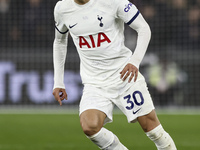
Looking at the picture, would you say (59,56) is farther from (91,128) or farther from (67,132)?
(67,132)

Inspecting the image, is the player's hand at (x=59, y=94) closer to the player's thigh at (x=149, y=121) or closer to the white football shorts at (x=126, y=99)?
the white football shorts at (x=126, y=99)

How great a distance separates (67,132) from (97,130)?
472 cm

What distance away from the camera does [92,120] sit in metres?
5.16

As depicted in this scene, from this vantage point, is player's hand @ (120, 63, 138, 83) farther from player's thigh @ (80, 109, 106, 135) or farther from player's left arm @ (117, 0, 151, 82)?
player's thigh @ (80, 109, 106, 135)

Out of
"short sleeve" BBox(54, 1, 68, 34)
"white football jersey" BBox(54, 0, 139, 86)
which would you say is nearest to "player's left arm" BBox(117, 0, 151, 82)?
"white football jersey" BBox(54, 0, 139, 86)

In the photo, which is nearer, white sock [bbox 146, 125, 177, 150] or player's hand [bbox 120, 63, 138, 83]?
player's hand [bbox 120, 63, 138, 83]

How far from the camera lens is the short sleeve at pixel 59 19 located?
218 inches

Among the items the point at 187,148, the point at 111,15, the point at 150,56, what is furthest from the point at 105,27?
the point at 150,56

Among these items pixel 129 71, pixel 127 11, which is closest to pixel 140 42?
pixel 127 11

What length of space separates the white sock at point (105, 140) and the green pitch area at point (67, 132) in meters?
2.20

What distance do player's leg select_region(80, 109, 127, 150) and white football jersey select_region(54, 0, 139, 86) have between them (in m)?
0.33

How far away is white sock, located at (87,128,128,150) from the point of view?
17.1ft

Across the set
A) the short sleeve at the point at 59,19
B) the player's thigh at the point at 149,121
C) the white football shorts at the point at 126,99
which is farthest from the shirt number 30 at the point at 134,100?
the short sleeve at the point at 59,19

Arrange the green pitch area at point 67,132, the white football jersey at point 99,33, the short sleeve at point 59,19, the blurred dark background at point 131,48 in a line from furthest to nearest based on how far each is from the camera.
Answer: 1. the blurred dark background at point 131,48
2. the green pitch area at point 67,132
3. the short sleeve at point 59,19
4. the white football jersey at point 99,33
